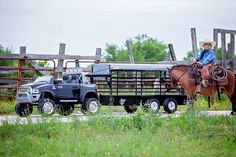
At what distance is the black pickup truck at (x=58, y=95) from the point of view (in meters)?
19.9

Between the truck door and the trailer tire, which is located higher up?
the truck door

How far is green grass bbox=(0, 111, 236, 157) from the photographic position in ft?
39.1

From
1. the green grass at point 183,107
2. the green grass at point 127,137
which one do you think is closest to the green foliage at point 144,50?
the green grass at point 183,107

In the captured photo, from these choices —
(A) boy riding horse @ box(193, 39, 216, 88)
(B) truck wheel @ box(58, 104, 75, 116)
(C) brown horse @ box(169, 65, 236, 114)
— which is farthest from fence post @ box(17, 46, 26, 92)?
(A) boy riding horse @ box(193, 39, 216, 88)

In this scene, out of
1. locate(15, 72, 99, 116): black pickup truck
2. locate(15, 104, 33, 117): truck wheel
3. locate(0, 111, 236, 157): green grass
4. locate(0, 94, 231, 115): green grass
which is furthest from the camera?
locate(0, 94, 231, 115): green grass

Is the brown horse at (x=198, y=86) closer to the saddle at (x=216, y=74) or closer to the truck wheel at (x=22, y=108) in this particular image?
the saddle at (x=216, y=74)

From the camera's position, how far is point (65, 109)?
21.5 metres

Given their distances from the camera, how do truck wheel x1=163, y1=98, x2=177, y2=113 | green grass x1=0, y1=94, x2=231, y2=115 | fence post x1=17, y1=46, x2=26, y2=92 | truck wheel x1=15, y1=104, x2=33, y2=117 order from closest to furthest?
truck wheel x1=15, y1=104, x2=33, y2=117, green grass x1=0, y1=94, x2=231, y2=115, truck wheel x1=163, y1=98, x2=177, y2=113, fence post x1=17, y1=46, x2=26, y2=92

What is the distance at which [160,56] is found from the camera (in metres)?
76.0

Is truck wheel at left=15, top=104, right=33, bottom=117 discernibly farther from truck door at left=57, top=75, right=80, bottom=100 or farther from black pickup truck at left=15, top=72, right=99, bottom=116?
truck door at left=57, top=75, right=80, bottom=100

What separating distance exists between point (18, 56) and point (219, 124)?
11995 millimetres

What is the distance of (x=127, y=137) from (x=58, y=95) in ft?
24.6

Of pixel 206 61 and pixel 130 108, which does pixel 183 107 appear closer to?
pixel 130 108

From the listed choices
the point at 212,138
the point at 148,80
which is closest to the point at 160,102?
the point at 148,80
